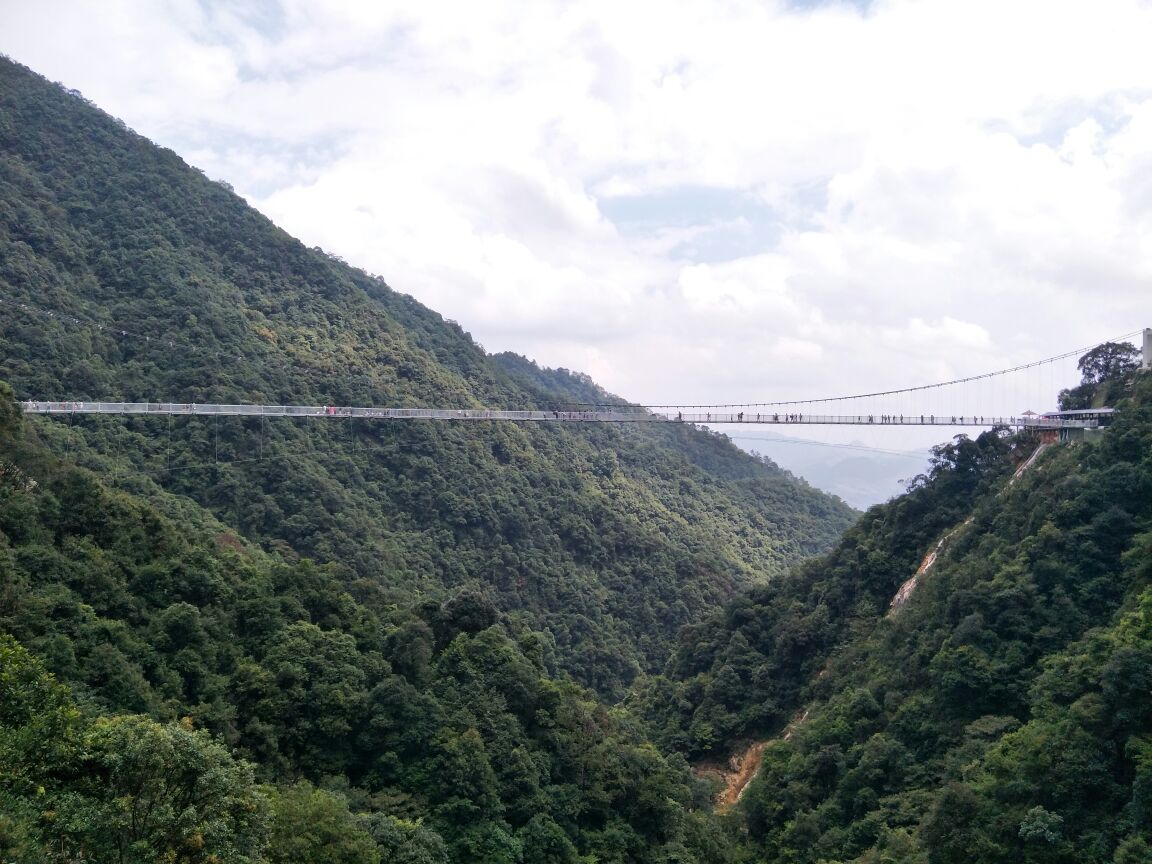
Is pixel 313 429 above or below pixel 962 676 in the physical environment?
above

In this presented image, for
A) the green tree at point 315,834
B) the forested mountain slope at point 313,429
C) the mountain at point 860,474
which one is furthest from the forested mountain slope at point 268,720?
the mountain at point 860,474

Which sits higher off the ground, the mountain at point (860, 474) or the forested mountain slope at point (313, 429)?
the mountain at point (860, 474)

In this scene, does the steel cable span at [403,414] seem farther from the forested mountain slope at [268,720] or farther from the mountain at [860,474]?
the mountain at [860,474]

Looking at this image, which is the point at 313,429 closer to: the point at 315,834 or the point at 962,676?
the point at 962,676

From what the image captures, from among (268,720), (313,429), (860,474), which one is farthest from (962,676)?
(860,474)

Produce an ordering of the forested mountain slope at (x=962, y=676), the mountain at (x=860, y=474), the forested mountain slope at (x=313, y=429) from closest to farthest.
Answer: the forested mountain slope at (x=962, y=676) < the forested mountain slope at (x=313, y=429) < the mountain at (x=860, y=474)

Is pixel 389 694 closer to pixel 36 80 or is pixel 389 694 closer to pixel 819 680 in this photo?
pixel 819 680

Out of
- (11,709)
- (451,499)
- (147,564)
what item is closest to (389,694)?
(147,564)
